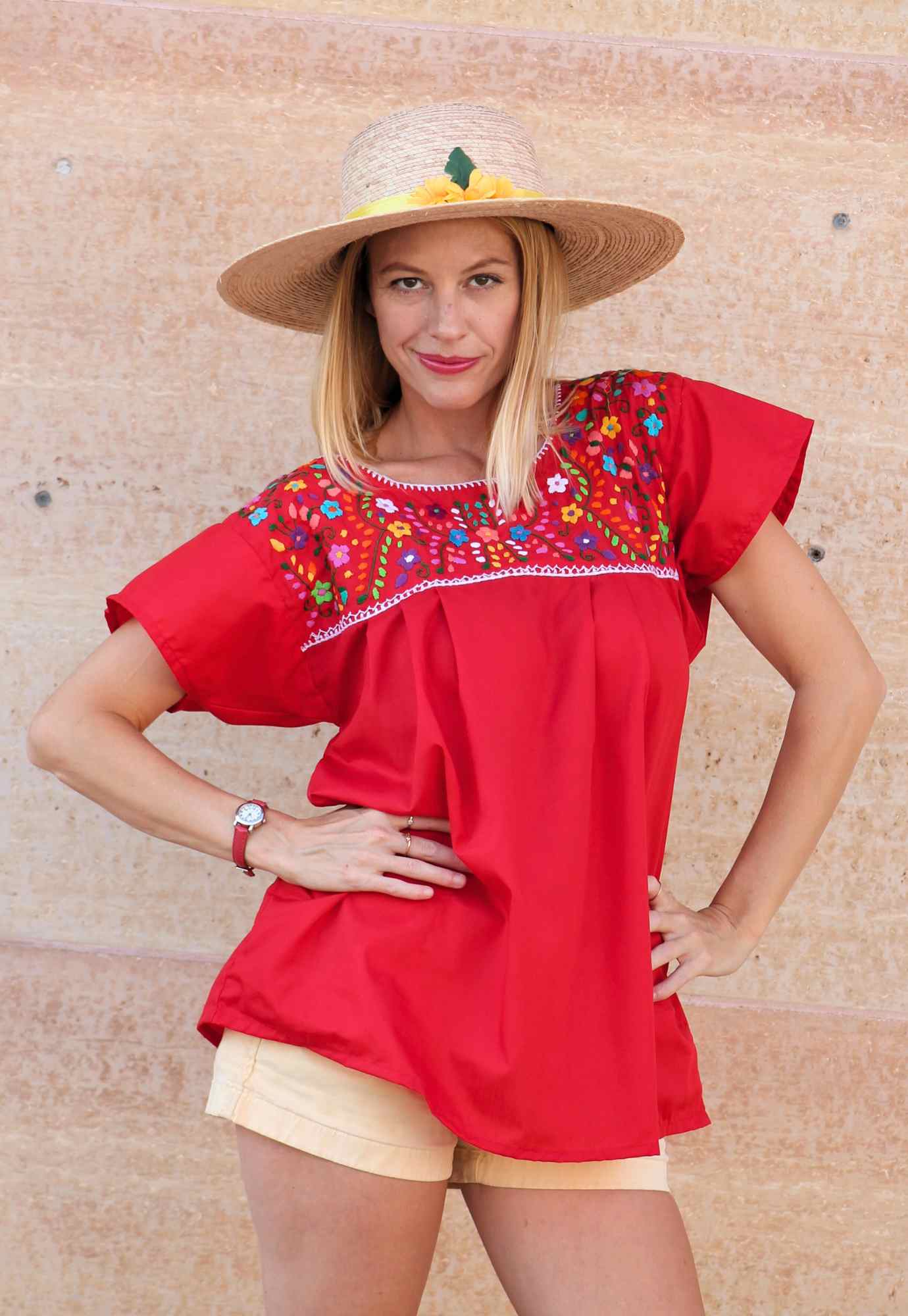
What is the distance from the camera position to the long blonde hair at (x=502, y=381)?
176 cm

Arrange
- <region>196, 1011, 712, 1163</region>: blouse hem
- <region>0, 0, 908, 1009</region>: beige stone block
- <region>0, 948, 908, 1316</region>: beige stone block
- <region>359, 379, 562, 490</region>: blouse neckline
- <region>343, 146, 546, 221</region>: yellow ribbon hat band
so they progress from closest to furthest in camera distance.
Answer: <region>196, 1011, 712, 1163</region>: blouse hem → <region>343, 146, 546, 221</region>: yellow ribbon hat band → <region>359, 379, 562, 490</region>: blouse neckline → <region>0, 0, 908, 1009</region>: beige stone block → <region>0, 948, 908, 1316</region>: beige stone block

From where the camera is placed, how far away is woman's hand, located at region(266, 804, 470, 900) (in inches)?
64.6

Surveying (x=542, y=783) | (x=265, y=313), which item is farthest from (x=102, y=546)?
(x=542, y=783)

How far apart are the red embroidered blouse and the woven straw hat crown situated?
0.20m

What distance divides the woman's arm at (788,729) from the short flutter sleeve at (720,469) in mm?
43

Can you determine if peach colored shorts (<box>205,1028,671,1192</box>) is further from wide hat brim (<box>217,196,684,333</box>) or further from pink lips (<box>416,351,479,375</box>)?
wide hat brim (<box>217,196,684,333</box>)

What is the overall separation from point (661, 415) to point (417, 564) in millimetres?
372

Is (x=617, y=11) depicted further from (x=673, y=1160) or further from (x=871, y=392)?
(x=673, y=1160)

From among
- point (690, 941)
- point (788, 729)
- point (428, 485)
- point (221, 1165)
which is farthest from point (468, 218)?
point (221, 1165)

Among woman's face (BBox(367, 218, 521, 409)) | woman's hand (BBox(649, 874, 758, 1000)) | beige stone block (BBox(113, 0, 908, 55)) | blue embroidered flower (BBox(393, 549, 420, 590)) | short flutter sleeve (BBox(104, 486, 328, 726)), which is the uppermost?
beige stone block (BBox(113, 0, 908, 55))

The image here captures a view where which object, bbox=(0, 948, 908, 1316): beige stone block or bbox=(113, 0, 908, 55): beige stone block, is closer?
bbox=(113, 0, 908, 55): beige stone block

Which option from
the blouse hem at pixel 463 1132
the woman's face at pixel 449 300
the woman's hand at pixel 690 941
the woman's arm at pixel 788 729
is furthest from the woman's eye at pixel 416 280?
the blouse hem at pixel 463 1132

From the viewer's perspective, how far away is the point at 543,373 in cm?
181

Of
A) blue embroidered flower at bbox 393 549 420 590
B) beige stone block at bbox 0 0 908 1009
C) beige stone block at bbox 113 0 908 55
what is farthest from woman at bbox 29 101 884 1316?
beige stone block at bbox 113 0 908 55
